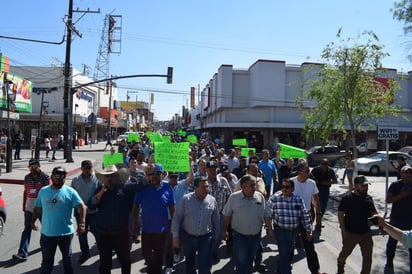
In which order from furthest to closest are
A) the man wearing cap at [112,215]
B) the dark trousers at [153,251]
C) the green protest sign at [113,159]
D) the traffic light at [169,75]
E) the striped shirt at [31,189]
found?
the traffic light at [169,75] < the green protest sign at [113,159] < the striped shirt at [31,189] < the dark trousers at [153,251] < the man wearing cap at [112,215]

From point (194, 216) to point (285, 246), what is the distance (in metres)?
1.39

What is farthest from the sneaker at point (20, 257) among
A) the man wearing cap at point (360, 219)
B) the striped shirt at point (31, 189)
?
the man wearing cap at point (360, 219)

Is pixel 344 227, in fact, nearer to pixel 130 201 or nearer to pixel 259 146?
pixel 130 201

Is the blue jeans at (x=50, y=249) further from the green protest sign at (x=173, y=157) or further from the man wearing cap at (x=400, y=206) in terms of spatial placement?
the man wearing cap at (x=400, y=206)

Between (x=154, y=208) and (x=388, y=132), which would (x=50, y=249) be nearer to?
(x=154, y=208)

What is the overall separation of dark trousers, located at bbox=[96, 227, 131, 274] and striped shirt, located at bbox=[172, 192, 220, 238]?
2.24 feet

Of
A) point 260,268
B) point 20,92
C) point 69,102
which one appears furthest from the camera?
point 20,92

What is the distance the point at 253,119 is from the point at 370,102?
26009 millimetres

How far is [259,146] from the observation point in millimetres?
43000

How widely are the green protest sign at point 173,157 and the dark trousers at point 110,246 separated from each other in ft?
10.2

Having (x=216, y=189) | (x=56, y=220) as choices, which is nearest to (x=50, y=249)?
(x=56, y=220)

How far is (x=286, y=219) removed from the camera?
17.9 feet

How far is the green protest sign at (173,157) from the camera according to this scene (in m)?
8.28

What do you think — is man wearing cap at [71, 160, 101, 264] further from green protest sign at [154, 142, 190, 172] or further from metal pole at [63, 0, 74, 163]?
metal pole at [63, 0, 74, 163]
